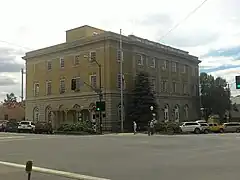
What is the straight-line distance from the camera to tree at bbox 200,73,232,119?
8288cm

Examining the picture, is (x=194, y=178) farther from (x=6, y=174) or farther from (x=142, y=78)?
(x=142, y=78)

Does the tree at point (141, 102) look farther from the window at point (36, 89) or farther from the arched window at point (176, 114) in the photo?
the window at point (36, 89)

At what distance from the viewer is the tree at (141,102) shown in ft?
208

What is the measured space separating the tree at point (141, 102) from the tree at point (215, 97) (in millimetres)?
21410

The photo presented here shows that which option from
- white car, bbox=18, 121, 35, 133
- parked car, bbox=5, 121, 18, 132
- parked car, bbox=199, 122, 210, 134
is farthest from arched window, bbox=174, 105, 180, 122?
parked car, bbox=5, 121, 18, 132

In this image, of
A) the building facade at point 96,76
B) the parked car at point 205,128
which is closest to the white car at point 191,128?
the parked car at point 205,128

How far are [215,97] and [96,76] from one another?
2986 cm

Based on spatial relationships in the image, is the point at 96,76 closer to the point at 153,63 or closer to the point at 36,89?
the point at 153,63

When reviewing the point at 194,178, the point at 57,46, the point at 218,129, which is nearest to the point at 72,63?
the point at 57,46

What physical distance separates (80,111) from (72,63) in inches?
327

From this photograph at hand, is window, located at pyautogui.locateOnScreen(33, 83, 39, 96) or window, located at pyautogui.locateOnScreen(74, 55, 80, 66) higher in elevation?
window, located at pyautogui.locateOnScreen(74, 55, 80, 66)

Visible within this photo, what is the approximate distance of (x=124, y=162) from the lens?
53.4 ft

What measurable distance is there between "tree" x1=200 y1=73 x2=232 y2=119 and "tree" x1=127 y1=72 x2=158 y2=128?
21.4 meters

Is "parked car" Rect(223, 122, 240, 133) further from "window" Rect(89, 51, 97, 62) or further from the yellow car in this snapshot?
"window" Rect(89, 51, 97, 62)
